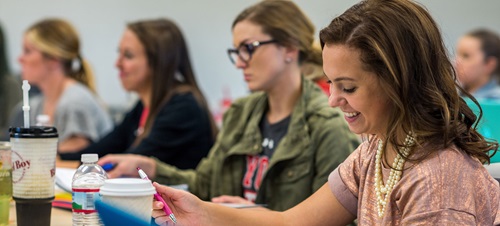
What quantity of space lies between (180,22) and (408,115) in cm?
395

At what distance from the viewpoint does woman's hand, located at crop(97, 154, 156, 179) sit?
2.18 metres

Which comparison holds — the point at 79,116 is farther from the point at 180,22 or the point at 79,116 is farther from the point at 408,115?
the point at 408,115

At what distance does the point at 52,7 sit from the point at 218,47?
1.25m

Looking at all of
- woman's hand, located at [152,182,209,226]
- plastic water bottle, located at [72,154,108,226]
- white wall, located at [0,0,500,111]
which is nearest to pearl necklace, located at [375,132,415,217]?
woman's hand, located at [152,182,209,226]

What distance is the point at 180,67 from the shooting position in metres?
2.93

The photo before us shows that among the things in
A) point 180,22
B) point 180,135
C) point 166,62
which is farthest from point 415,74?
point 180,22

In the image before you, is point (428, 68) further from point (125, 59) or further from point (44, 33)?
point (44, 33)

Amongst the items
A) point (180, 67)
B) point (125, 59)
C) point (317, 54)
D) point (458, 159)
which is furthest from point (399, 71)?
point (125, 59)

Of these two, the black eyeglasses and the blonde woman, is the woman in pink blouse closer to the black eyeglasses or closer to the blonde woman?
the black eyeglasses

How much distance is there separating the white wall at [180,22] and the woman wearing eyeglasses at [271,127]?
2730 millimetres

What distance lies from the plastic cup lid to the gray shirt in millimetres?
2409

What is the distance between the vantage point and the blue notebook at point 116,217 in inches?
43.1

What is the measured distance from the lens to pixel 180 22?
509 centimetres

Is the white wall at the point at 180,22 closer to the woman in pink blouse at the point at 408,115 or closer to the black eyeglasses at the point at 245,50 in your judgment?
the black eyeglasses at the point at 245,50
